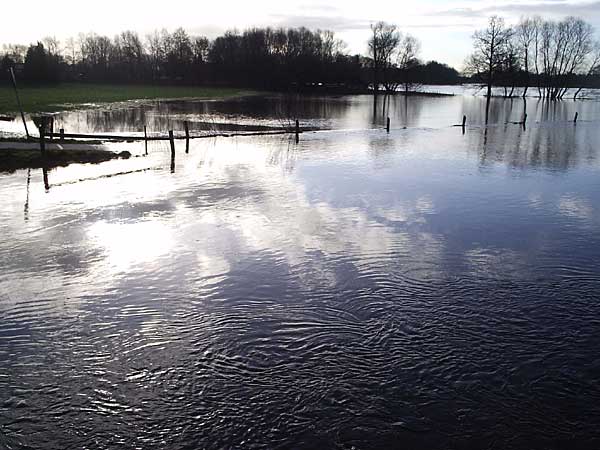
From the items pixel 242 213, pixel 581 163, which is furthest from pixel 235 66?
pixel 242 213

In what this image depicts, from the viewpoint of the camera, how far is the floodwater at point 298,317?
6371 millimetres

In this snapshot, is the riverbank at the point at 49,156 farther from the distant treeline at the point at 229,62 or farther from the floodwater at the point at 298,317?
the distant treeline at the point at 229,62

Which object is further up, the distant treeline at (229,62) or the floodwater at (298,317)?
the distant treeline at (229,62)

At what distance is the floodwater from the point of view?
20.9 ft

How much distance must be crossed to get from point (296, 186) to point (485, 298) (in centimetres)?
1081

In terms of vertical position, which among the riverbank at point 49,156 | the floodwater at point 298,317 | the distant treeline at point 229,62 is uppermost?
the distant treeline at point 229,62

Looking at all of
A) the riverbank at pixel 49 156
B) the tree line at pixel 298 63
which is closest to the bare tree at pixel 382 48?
the tree line at pixel 298 63

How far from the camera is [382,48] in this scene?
123500 millimetres

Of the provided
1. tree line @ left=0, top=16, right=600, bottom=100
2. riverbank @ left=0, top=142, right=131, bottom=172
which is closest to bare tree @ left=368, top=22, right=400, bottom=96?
tree line @ left=0, top=16, right=600, bottom=100

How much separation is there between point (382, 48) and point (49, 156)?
110507 millimetres

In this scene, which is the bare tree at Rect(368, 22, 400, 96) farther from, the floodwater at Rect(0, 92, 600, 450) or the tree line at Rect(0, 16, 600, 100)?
the floodwater at Rect(0, 92, 600, 450)

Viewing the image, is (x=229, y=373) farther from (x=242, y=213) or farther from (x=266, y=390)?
(x=242, y=213)

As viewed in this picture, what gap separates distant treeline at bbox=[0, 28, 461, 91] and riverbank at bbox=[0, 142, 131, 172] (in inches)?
3173

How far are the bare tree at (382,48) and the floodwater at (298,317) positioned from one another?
363ft
